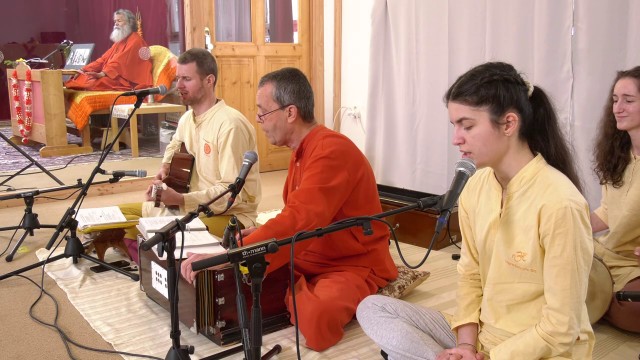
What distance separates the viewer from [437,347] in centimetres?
183

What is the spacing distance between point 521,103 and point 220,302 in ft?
4.63

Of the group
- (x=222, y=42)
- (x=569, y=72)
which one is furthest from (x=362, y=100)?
(x=569, y=72)

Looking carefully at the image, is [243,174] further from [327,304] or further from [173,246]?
[327,304]

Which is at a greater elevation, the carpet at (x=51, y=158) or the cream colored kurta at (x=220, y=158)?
the cream colored kurta at (x=220, y=158)

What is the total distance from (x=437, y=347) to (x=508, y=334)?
0.30 metres

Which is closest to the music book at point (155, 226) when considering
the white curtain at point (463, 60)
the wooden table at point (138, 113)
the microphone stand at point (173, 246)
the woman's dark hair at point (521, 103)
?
the microphone stand at point (173, 246)

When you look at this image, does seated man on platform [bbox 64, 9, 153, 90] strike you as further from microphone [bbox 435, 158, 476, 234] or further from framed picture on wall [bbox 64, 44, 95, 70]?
microphone [bbox 435, 158, 476, 234]

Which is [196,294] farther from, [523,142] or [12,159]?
[12,159]

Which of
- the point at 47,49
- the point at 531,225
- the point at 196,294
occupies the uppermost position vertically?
the point at 47,49

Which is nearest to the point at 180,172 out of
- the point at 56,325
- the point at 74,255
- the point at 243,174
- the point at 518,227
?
the point at 74,255

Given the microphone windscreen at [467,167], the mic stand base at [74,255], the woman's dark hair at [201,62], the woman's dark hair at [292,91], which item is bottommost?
the mic stand base at [74,255]

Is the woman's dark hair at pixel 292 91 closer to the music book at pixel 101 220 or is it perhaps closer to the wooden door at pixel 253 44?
the music book at pixel 101 220

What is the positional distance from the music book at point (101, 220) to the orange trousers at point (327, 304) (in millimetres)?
1123

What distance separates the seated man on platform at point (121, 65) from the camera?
561 centimetres
